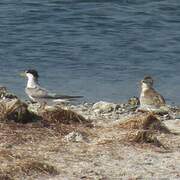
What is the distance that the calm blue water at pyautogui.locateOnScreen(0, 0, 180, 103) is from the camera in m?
16.3

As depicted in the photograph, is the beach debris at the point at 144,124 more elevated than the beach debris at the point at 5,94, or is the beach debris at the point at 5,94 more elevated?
the beach debris at the point at 144,124

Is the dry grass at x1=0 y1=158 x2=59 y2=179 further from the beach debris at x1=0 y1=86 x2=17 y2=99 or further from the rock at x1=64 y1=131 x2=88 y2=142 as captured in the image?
the beach debris at x1=0 y1=86 x2=17 y2=99

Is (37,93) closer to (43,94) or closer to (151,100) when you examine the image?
(43,94)

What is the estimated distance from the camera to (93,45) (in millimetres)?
20203

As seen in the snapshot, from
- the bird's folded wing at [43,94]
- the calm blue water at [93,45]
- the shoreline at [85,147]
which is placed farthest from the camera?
the calm blue water at [93,45]

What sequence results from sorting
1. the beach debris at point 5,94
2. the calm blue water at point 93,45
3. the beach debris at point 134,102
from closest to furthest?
the beach debris at point 5,94
the beach debris at point 134,102
the calm blue water at point 93,45

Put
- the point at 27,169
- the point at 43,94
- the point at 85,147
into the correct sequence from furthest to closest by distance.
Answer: the point at 43,94
the point at 85,147
the point at 27,169

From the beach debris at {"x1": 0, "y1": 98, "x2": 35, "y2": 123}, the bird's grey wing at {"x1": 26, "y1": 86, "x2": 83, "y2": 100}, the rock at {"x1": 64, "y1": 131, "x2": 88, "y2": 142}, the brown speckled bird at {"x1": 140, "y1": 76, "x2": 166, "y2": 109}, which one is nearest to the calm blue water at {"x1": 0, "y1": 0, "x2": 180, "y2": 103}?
the brown speckled bird at {"x1": 140, "y1": 76, "x2": 166, "y2": 109}

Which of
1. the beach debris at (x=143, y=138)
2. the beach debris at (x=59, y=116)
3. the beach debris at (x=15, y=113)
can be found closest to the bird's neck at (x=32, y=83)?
the beach debris at (x=59, y=116)

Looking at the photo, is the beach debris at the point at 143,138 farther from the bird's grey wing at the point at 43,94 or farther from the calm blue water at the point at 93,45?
the calm blue water at the point at 93,45

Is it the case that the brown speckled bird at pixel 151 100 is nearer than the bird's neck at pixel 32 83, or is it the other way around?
the brown speckled bird at pixel 151 100

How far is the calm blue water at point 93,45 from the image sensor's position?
1633 centimetres

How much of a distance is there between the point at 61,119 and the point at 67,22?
12.7 metres

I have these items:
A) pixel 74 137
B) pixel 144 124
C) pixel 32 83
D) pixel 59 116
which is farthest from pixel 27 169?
pixel 32 83
